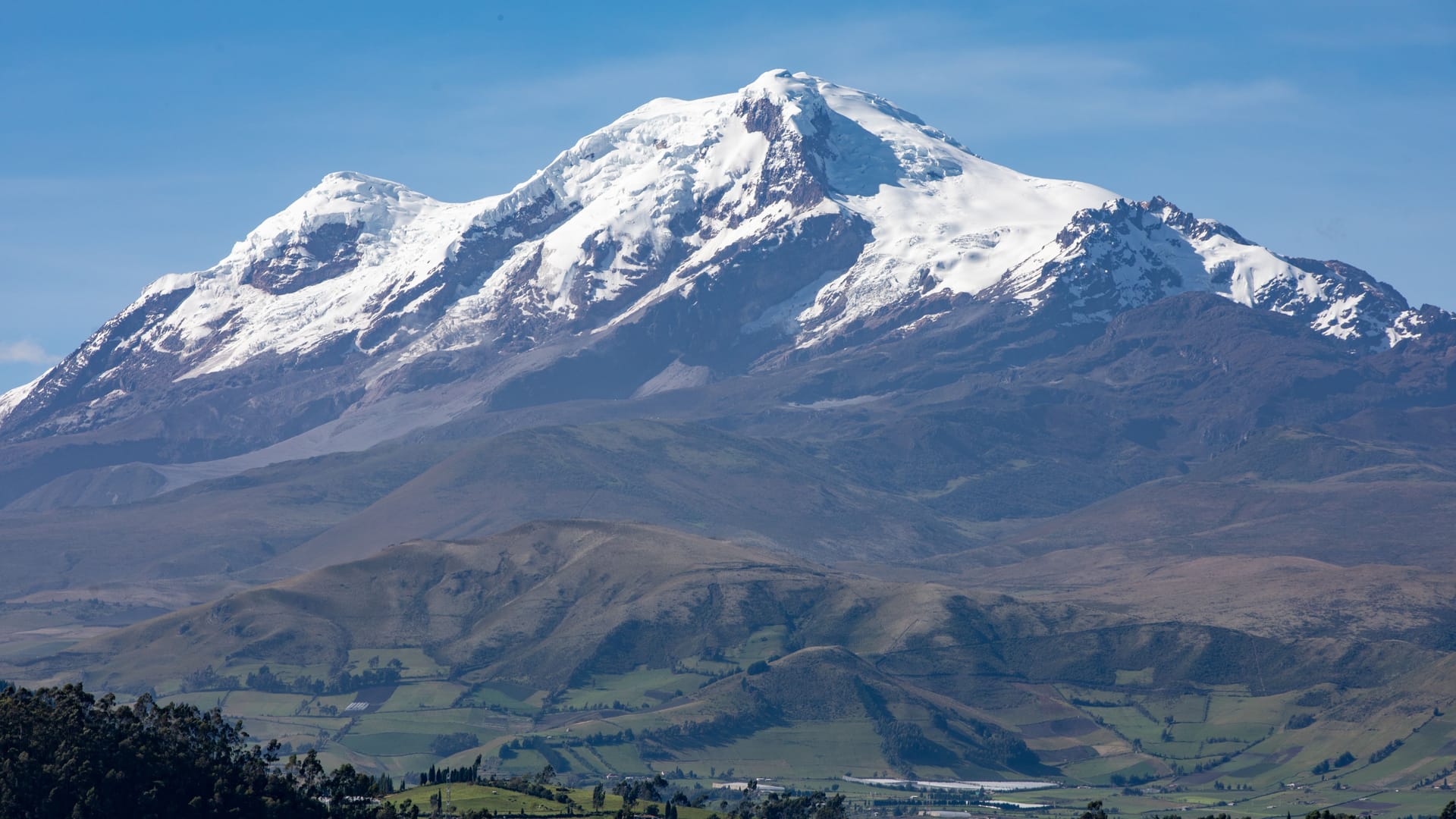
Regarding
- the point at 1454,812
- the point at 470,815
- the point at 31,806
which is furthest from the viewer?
the point at 470,815

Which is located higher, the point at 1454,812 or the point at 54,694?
the point at 54,694

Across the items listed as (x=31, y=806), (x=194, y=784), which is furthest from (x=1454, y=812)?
(x=31, y=806)

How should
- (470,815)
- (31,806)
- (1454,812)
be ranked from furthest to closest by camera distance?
(470,815)
(1454,812)
(31,806)

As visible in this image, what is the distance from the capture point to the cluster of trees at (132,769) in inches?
6737

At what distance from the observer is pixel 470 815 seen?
198m

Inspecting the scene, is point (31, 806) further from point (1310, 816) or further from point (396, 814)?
point (1310, 816)

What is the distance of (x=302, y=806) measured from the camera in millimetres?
184125

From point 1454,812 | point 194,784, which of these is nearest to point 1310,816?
point 1454,812

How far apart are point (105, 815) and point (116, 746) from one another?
21.5 feet

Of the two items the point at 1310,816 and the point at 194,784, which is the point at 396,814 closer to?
the point at 194,784

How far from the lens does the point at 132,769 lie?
176 meters

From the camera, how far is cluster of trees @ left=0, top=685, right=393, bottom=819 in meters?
171

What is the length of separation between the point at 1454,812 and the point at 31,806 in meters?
120

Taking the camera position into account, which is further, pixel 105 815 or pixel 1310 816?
pixel 1310 816
